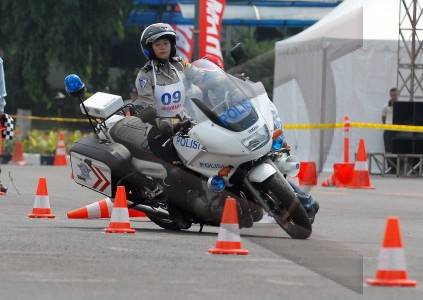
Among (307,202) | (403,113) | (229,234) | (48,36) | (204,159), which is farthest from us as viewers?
(48,36)

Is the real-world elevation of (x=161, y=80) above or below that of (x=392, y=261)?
above

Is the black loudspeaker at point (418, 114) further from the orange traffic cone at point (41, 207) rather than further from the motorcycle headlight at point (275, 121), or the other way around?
the motorcycle headlight at point (275, 121)

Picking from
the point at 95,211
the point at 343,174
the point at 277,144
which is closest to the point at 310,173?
the point at 277,144

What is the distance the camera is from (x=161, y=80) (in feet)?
43.5

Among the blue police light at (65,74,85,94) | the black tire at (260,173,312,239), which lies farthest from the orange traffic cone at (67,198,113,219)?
the black tire at (260,173,312,239)

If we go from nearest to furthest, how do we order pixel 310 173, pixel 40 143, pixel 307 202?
1. pixel 307 202
2. pixel 310 173
3. pixel 40 143

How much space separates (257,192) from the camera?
12359mm

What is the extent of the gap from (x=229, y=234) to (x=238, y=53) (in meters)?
1.59

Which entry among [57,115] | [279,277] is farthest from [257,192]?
[57,115]

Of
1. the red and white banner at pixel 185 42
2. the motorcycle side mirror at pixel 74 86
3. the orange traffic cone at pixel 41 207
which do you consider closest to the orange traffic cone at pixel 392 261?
the motorcycle side mirror at pixel 74 86

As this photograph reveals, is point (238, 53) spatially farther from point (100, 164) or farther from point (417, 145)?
point (417, 145)

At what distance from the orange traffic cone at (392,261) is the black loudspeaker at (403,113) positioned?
19482 mm

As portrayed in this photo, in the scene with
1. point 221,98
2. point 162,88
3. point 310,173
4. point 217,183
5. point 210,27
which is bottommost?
point 217,183

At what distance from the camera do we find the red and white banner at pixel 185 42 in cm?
3628
